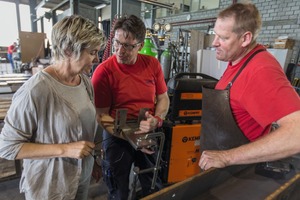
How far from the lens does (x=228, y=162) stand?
0.76m

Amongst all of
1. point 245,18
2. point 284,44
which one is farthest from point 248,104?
point 284,44

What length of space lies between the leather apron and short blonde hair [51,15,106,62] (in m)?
0.61

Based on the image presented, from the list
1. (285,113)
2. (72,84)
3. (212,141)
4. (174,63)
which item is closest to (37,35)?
(174,63)

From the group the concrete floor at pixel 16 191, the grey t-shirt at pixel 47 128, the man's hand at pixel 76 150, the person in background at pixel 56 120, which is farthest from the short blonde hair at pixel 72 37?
the concrete floor at pixel 16 191

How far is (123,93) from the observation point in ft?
4.25

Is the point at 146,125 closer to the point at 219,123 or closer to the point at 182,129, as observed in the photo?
the point at 219,123

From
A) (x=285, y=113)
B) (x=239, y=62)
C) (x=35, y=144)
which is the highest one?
(x=239, y=62)

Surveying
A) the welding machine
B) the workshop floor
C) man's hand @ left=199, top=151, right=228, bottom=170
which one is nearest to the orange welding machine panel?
the welding machine

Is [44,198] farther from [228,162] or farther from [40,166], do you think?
[228,162]

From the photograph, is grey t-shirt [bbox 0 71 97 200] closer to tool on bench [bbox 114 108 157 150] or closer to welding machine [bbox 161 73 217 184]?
tool on bench [bbox 114 108 157 150]

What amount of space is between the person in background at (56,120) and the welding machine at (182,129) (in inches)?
33.9

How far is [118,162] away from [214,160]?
73cm

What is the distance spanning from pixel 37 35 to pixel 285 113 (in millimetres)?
3697

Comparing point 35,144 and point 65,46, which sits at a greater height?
point 65,46
